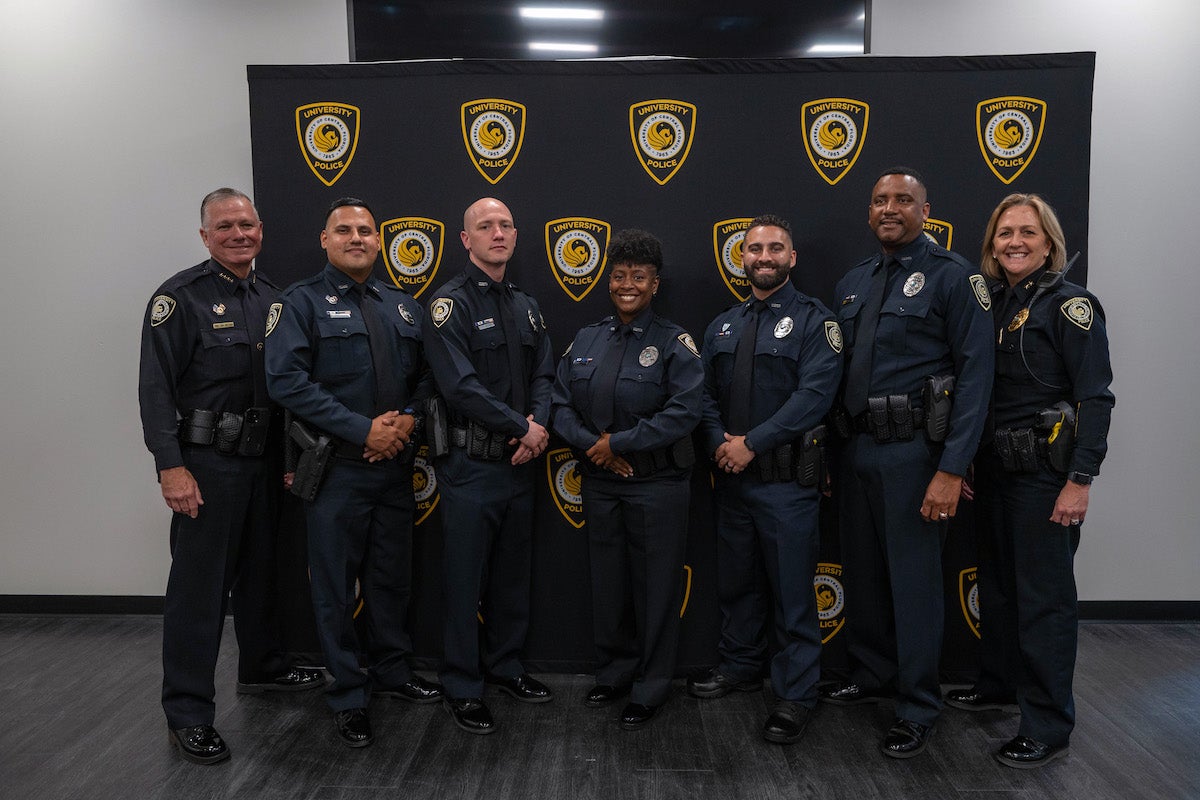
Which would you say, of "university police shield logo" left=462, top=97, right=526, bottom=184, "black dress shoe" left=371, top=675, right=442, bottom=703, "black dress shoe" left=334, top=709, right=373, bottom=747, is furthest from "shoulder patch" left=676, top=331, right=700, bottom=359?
"black dress shoe" left=334, top=709, right=373, bottom=747

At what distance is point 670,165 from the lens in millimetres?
3408

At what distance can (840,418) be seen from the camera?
3.05 meters

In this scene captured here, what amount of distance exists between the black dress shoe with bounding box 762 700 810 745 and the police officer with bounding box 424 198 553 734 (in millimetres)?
916

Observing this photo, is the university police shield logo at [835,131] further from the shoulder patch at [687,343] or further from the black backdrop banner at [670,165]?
the shoulder patch at [687,343]

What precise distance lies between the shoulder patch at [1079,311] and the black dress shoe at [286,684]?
3.34 m

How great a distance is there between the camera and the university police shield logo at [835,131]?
3371 millimetres

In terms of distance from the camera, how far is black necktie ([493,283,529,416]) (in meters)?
3.11

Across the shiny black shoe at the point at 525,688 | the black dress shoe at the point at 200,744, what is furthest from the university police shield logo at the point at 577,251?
the black dress shoe at the point at 200,744

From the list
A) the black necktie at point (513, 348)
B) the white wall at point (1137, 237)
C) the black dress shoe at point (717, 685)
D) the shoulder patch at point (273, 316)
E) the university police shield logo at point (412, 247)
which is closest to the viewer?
the shoulder patch at point (273, 316)

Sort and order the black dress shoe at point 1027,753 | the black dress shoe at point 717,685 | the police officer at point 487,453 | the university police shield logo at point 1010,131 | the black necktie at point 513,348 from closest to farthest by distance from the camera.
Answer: the black dress shoe at point 1027,753 → the police officer at point 487,453 → the black necktie at point 513,348 → the black dress shoe at point 717,685 → the university police shield logo at point 1010,131

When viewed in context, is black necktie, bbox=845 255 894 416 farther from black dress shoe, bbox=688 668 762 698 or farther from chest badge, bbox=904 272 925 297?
black dress shoe, bbox=688 668 762 698

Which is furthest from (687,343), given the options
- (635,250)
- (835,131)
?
(835,131)

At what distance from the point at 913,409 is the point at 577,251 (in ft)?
5.21

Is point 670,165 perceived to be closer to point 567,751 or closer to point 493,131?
point 493,131
